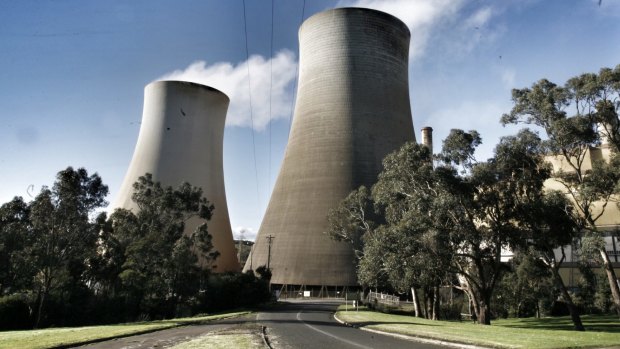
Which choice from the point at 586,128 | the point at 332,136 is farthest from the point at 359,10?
the point at 586,128

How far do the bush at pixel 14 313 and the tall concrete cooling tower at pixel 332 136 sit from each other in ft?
57.1

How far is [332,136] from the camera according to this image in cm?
3531

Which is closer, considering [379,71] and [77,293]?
[77,293]

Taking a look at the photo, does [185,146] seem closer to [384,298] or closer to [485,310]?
[384,298]

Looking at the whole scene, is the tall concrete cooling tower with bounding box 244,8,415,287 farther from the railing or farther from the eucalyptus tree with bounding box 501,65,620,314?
the eucalyptus tree with bounding box 501,65,620,314

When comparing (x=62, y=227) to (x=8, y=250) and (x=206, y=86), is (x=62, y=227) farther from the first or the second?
(x=206, y=86)

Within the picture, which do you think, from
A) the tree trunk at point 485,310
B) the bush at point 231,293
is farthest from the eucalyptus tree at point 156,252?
the tree trunk at point 485,310

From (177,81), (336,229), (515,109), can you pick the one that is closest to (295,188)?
(336,229)

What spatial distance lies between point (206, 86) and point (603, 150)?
35816mm

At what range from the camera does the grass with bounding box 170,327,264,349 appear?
395 inches

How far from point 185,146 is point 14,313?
19.7 meters

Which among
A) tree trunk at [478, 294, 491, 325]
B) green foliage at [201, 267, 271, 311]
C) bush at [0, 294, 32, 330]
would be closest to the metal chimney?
green foliage at [201, 267, 271, 311]

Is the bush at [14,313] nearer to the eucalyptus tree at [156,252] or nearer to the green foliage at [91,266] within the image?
the green foliage at [91,266]

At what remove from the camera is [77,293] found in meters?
24.4
